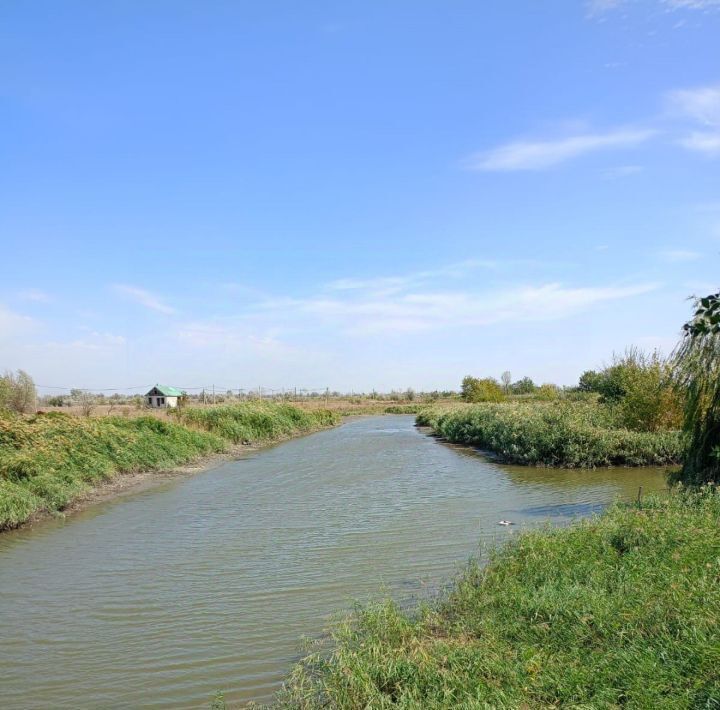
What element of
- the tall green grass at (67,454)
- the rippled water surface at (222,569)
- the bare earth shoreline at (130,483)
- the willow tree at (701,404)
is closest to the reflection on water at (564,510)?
the rippled water surface at (222,569)

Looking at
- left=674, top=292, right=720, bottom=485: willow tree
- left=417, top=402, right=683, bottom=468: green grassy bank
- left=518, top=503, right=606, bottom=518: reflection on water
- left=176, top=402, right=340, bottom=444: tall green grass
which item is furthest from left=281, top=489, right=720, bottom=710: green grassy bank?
left=176, top=402, right=340, bottom=444: tall green grass

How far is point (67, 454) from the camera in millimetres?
17328

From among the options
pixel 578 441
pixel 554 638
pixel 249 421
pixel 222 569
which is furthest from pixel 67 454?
pixel 249 421

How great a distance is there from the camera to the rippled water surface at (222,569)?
6.63m

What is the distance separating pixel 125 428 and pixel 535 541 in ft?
58.3

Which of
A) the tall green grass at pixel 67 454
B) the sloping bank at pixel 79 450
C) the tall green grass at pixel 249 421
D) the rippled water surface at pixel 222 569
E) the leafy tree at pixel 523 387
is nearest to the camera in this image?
the rippled water surface at pixel 222 569

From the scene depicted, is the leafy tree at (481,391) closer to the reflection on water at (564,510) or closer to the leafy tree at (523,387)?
the leafy tree at (523,387)

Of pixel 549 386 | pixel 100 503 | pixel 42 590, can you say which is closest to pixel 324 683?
pixel 42 590

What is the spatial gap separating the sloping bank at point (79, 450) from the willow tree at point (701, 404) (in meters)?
13.3

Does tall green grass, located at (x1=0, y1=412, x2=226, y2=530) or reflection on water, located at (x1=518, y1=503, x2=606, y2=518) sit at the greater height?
tall green grass, located at (x1=0, y1=412, x2=226, y2=530)

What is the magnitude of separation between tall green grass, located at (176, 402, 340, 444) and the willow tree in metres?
22.8

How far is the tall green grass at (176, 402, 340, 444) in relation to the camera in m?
32.2

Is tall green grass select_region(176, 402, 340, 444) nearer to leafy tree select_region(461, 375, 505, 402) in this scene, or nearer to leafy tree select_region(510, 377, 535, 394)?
leafy tree select_region(461, 375, 505, 402)

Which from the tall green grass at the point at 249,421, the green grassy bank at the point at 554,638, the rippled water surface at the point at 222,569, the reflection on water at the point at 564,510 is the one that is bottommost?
the rippled water surface at the point at 222,569
